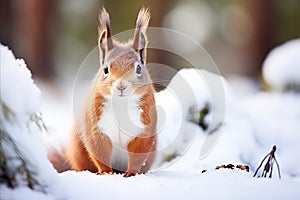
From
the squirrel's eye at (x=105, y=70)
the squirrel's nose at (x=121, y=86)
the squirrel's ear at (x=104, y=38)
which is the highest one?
the squirrel's ear at (x=104, y=38)

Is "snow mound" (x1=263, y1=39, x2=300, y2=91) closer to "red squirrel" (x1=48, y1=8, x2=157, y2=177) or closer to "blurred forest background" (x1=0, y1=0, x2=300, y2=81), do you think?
"red squirrel" (x1=48, y1=8, x2=157, y2=177)

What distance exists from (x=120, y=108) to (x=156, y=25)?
3.62 metres

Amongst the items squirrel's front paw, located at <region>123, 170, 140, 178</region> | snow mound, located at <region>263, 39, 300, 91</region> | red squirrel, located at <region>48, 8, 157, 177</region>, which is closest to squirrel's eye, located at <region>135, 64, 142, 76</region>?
red squirrel, located at <region>48, 8, 157, 177</region>

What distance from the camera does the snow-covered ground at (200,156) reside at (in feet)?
2.89

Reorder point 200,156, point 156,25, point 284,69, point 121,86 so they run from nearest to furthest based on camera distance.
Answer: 1. point 121,86
2. point 200,156
3. point 284,69
4. point 156,25

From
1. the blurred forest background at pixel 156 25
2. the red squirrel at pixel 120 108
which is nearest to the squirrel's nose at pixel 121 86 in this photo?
the red squirrel at pixel 120 108

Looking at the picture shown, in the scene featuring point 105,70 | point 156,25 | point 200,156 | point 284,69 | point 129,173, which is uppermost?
point 156,25

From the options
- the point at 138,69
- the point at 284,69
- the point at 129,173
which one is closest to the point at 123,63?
the point at 138,69

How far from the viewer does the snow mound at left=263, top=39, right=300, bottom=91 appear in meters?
1.93

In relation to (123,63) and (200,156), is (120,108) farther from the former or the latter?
(200,156)

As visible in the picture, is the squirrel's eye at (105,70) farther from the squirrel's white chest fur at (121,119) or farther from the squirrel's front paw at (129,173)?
the squirrel's front paw at (129,173)

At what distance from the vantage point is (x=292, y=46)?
6.99 feet

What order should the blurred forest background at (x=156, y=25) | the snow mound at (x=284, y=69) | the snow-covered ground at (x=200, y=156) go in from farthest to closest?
1. the blurred forest background at (x=156, y=25)
2. the snow mound at (x=284, y=69)
3. the snow-covered ground at (x=200, y=156)

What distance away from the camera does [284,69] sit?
6.47ft
